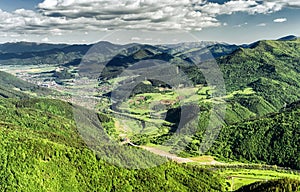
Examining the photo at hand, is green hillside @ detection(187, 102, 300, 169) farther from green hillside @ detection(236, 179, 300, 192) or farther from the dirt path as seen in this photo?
green hillside @ detection(236, 179, 300, 192)

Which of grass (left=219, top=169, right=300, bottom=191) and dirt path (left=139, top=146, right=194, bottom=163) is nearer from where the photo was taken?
grass (left=219, top=169, right=300, bottom=191)

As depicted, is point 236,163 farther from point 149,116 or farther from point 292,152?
point 149,116

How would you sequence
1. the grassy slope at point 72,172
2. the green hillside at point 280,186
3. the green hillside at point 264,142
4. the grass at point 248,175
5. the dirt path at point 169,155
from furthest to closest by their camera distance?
1. the green hillside at point 264,142
2. the dirt path at point 169,155
3. the grass at point 248,175
4. the grassy slope at point 72,172
5. the green hillside at point 280,186

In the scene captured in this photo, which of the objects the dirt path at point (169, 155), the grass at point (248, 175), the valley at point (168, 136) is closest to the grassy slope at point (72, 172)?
the valley at point (168, 136)

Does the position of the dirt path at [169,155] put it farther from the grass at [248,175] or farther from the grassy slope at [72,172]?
the grassy slope at [72,172]

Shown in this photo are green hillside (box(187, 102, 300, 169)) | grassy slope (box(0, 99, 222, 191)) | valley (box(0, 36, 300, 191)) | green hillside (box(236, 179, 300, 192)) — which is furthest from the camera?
green hillside (box(187, 102, 300, 169))

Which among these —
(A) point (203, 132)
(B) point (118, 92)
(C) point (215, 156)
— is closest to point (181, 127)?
(A) point (203, 132)

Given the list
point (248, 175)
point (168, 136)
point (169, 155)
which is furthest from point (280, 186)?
point (168, 136)

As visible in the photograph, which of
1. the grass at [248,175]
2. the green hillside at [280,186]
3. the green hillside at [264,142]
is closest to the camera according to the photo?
the green hillside at [280,186]

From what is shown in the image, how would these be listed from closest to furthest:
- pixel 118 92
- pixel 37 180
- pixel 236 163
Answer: pixel 37 180
pixel 236 163
pixel 118 92

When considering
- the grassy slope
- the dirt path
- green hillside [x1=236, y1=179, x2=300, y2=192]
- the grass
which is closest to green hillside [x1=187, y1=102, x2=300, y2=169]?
the dirt path

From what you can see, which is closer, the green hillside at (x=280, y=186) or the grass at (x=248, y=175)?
the green hillside at (x=280, y=186)
